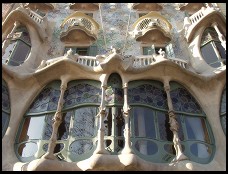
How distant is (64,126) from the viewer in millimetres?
8312

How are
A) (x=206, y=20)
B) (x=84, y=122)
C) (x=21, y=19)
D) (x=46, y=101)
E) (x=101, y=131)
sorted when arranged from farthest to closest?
(x=206, y=20) < (x=21, y=19) < (x=46, y=101) < (x=84, y=122) < (x=101, y=131)

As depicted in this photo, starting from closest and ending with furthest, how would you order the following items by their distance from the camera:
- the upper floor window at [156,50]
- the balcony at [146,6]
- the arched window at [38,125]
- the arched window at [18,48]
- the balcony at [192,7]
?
the arched window at [38,125]
the arched window at [18,48]
the upper floor window at [156,50]
the balcony at [192,7]
the balcony at [146,6]

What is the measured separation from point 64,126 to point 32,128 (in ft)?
3.31

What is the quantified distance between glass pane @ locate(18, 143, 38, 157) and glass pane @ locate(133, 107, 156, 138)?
2.85m

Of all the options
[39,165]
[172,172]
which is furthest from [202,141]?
[39,165]

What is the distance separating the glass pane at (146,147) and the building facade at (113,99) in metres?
0.03

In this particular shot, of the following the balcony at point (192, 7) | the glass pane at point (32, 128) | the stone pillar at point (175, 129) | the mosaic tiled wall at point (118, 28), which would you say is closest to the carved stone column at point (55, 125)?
the glass pane at point (32, 128)

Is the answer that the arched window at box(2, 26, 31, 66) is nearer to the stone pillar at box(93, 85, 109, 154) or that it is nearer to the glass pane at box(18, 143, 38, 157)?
the glass pane at box(18, 143, 38, 157)

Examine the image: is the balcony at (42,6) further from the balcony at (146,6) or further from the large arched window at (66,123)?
the large arched window at (66,123)

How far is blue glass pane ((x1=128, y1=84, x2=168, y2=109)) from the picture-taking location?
8.77 m

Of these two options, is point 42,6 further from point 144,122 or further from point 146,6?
point 144,122

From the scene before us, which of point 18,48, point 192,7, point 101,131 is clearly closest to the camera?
point 101,131

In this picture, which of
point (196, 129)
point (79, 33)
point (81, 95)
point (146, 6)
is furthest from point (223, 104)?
point (146, 6)

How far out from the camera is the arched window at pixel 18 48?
10.4m
